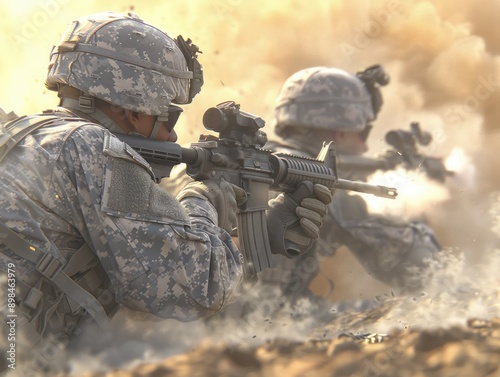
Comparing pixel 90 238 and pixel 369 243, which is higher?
pixel 369 243

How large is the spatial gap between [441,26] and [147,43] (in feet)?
32.0

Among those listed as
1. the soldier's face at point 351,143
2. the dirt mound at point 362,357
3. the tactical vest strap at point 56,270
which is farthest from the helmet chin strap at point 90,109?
the soldier's face at point 351,143

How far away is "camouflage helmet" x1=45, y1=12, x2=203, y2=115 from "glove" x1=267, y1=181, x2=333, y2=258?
1258mm

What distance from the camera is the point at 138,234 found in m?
3.01

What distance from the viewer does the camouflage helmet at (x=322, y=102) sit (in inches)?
362

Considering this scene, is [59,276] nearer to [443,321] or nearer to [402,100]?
[443,321]

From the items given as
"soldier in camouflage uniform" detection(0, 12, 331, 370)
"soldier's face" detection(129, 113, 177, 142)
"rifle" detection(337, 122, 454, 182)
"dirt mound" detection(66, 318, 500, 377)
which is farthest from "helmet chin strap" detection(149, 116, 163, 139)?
"rifle" detection(337, 122, 454, 182)

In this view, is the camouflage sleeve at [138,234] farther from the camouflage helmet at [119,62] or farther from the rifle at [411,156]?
the rifle at [411,156]

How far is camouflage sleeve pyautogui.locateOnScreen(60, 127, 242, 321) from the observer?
2.98 metres

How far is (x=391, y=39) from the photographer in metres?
12.6

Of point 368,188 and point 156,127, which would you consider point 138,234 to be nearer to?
point 156,127

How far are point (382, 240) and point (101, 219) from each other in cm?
632

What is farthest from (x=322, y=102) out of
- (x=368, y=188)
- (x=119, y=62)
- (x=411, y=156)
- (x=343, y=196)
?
(x=119, y=62)

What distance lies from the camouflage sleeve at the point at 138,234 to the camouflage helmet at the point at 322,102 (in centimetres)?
614
